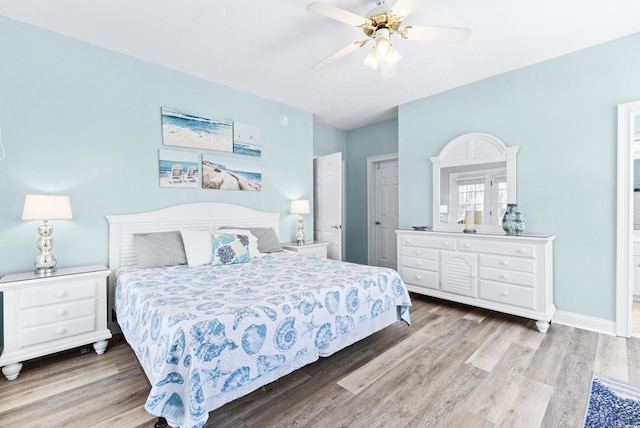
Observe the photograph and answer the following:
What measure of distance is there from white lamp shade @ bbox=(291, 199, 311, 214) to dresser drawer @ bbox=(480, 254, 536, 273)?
7.37ft

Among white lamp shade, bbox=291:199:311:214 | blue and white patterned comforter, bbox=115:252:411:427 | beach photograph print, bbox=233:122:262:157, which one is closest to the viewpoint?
blue and white patterned comforter, bbox=115:252:411:427

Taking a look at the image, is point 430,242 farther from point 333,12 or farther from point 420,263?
point 333,12

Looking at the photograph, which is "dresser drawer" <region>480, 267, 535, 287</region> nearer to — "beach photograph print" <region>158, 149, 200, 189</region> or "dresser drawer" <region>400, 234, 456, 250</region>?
"dresser drawer" <region>400, 234, 456, 250</region>

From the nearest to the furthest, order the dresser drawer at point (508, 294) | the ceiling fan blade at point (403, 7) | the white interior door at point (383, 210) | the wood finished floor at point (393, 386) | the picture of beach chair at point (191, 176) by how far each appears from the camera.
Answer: the wood finished floor at point (393, 386) < the ceiling fan blade at point (403, 7) < the dresser drawer at point (508, 294) < the picture of beach chair at point (191, 176) < the white interior door at point (383, 210)

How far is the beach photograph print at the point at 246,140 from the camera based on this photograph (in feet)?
12.3

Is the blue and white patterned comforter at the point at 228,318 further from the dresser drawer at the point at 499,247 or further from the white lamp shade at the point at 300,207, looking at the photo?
the white lamp shade at the point at 300,207

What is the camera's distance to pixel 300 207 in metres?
4.17

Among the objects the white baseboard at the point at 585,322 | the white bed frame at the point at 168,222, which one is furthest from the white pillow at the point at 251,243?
the white baseboard at the point at 585,322

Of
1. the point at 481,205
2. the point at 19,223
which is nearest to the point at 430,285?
the point at 481,205

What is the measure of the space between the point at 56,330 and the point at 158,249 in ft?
2.98

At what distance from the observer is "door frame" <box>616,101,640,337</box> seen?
2.66 metres

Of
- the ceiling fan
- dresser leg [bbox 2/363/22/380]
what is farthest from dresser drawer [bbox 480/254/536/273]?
dresser leg [bbox 2/363/22/380]

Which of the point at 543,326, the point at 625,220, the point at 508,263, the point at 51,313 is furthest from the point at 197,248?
the point at 625,220

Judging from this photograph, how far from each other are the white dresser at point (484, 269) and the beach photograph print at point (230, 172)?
2079 millimetres
